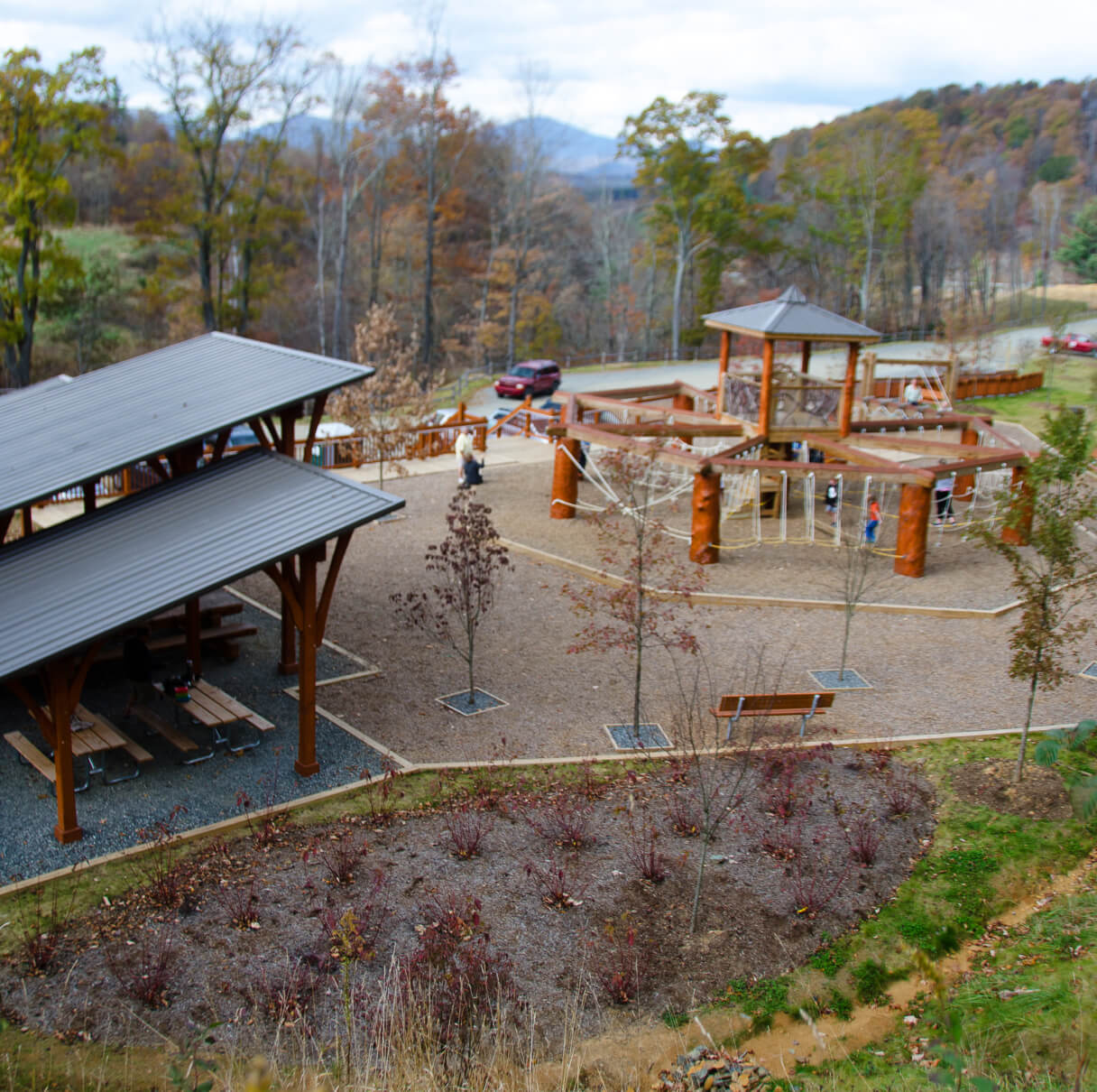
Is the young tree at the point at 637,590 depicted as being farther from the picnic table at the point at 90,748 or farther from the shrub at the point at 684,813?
the picnic table at the point at 90,748

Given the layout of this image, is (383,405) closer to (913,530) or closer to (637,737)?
(913,530)

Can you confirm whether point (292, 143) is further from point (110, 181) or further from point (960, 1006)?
point (960, 1006)

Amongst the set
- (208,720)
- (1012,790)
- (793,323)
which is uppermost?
(793,323)

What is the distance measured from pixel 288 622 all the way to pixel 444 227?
47865 mm

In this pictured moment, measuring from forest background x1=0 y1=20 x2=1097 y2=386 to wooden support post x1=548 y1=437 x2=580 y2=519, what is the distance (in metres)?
17.1

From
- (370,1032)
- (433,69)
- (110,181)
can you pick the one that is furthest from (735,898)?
(110,181)

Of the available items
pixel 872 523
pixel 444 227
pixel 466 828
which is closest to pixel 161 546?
pixel 466 828

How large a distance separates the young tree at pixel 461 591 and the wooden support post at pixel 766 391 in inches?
221

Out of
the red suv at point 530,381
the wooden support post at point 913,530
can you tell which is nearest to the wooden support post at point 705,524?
the wooden support post at point 913,530

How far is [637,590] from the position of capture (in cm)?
1347

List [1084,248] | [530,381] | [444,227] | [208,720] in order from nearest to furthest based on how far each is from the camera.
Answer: [208,720]
[1084,248]
[530,381]
[444,227]

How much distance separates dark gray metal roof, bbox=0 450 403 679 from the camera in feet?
30.6

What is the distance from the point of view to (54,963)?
7973 mm

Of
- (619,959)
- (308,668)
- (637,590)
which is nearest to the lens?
(619,959)
